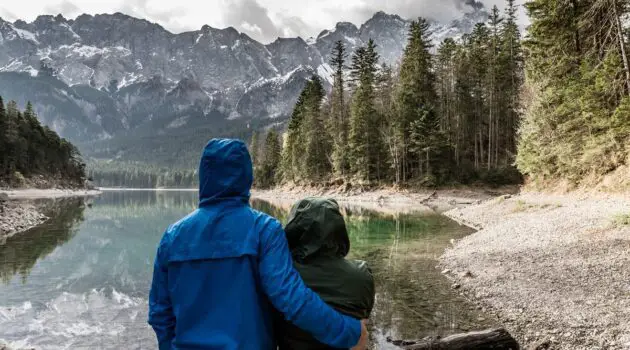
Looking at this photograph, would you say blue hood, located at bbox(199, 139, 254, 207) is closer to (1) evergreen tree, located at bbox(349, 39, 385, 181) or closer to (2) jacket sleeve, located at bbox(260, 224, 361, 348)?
(2) jacket sleeve, located at bbox(260, 224, 361, 348)

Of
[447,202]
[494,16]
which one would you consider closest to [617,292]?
[447,202]

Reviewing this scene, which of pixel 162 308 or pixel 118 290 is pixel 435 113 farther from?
pixel 162 308

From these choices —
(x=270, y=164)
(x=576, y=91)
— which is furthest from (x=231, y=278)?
(x=270, y=164)

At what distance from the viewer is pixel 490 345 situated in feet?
21.0

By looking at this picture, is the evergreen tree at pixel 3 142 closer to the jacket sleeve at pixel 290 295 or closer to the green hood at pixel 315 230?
the green hood at pixel 315 230

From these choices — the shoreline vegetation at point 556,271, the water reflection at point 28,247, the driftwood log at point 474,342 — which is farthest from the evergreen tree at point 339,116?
the driftwood log at point 474,342

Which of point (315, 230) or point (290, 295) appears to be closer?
point (290, 295)

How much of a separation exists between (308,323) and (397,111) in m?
50.4

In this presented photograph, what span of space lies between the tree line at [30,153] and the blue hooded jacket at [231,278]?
77796mm

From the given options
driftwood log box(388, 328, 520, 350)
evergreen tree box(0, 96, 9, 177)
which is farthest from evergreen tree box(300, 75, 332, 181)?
driftwood log box(388, 328, 520, 350)

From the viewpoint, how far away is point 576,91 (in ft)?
74.4

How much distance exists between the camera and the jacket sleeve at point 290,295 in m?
2.31

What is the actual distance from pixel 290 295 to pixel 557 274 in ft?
33.1

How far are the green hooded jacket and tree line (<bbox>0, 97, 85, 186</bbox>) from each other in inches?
3071
